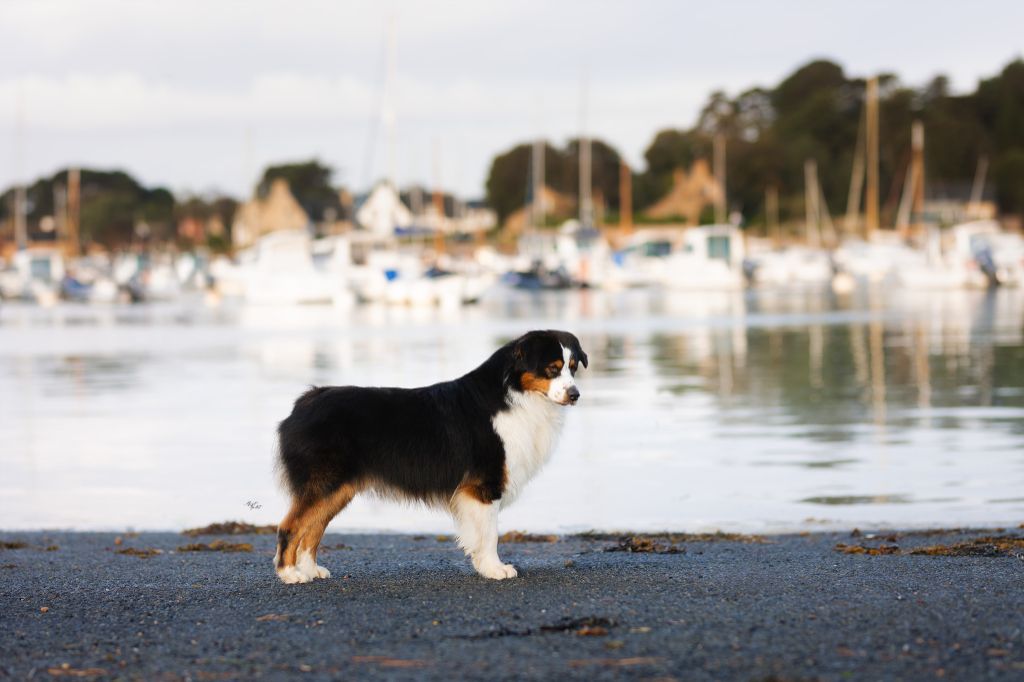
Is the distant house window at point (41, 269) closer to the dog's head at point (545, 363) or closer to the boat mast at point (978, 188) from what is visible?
the boat mast at point (978, 188)

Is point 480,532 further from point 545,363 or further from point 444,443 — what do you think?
point 545,363

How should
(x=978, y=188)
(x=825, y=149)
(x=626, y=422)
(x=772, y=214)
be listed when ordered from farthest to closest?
(x=825, y=149) < (x=978, y=188) < (x=772, y=214) < (x=626, y=422)

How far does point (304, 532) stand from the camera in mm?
8953

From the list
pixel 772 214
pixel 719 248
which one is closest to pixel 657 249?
pixel 719 248

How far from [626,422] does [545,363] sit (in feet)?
38.3

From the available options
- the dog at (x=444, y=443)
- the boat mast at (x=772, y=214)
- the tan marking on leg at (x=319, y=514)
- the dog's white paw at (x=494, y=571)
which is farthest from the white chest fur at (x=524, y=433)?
the boat mast at (x=772, y=214)

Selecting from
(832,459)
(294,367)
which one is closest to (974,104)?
(294,367)

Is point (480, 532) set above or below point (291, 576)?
above

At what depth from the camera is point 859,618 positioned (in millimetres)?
7461

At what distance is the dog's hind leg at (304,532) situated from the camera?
8.88 meters

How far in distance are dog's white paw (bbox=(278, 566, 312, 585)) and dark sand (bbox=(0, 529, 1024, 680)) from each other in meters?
0.05

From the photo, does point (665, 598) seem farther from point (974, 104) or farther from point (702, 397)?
point (974, 104)

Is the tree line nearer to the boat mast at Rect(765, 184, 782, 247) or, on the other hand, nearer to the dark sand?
the boat mast at Rect(765, 184, 782, 247)

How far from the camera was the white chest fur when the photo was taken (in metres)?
9.06
